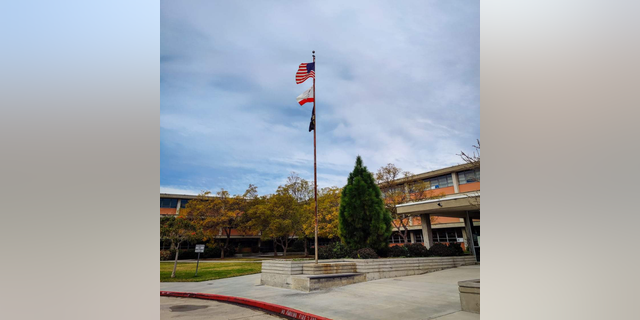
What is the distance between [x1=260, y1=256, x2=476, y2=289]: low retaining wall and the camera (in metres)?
12.9

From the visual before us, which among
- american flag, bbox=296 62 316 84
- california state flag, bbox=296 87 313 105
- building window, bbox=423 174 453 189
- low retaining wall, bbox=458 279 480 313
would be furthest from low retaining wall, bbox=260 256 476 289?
building window, bbox=423 174 453 189

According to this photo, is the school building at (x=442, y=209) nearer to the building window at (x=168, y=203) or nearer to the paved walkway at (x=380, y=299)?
the building window at (x=168, y=203)

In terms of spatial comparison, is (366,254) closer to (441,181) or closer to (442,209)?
(442,209)

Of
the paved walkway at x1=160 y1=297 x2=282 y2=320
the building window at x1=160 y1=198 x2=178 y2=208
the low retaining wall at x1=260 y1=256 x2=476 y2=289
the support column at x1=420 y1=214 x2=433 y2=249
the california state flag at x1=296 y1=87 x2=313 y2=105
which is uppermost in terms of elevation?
the california state flag at x1=296 y1=87 x2=313 y2=105

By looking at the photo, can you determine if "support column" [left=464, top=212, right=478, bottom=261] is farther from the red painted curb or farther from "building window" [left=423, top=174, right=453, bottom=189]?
"building window" [left=423, top=174, right=453, bottom=189]

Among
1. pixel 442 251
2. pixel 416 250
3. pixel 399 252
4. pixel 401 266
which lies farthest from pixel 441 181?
pixel 401 266

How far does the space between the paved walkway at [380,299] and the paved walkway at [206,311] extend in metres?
0.84

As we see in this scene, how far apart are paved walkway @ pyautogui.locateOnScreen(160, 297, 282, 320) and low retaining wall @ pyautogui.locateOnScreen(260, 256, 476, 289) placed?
9.20 feet

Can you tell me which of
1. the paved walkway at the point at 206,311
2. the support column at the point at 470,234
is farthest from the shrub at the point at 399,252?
the paved walkway at the point at 206,311
